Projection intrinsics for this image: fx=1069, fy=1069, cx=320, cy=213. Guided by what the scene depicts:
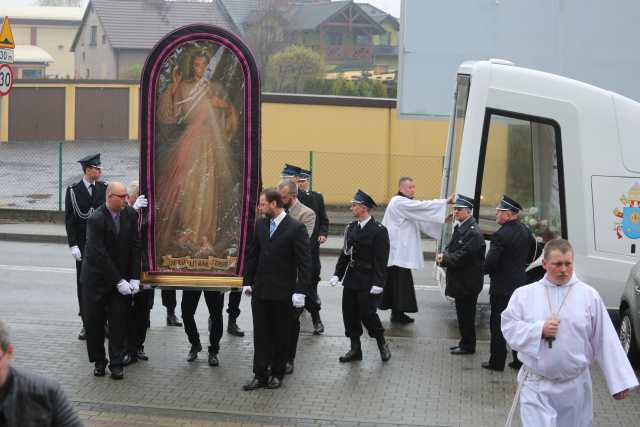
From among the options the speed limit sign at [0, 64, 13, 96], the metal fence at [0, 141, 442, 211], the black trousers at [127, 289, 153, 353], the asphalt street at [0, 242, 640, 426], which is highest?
the speed limit sign at [0, 64, 13, 96]

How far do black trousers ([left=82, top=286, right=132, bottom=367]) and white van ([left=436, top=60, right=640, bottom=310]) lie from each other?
4198mm

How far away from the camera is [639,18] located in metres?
17.7

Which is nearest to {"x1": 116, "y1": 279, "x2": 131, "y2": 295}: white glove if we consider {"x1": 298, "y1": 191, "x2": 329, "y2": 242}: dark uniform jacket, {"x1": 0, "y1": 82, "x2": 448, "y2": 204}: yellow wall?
{"x1": 298, "y1": 191, "x2": 329, "y2": 242}: dark uniform jacket

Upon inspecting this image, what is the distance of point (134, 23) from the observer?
65.4 metres

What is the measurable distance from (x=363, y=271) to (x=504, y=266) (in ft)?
4.48

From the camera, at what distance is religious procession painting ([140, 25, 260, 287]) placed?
10070 mm

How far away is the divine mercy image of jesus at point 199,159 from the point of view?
1011 centimetres

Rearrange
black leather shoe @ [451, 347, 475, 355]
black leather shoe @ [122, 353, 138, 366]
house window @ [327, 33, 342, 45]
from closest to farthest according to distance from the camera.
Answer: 1. black leather shoe @ [122, 353, 138, 366]
2. black leather shoe @ [451, 347, 475, 355]
3. house window @ [327, 33, 342, 45]

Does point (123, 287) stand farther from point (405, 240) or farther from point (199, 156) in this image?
point (405, 240)

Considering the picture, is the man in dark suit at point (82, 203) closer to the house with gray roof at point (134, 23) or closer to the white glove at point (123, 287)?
the white glove at point (123, 287)

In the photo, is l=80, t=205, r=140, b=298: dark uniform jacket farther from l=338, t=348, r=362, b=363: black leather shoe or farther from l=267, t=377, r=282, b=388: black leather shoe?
l=338, t=348, r=362, b=363: black leather shoe

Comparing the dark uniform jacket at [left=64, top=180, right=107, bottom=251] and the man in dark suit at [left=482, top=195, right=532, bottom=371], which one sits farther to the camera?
the dark uniform jacket at [left=64, top=180, right=107, bottom=251]

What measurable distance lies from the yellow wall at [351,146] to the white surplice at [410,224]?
35.8ft

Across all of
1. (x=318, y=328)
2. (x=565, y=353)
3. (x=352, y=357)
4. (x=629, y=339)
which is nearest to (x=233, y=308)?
(x=318, y=328)
